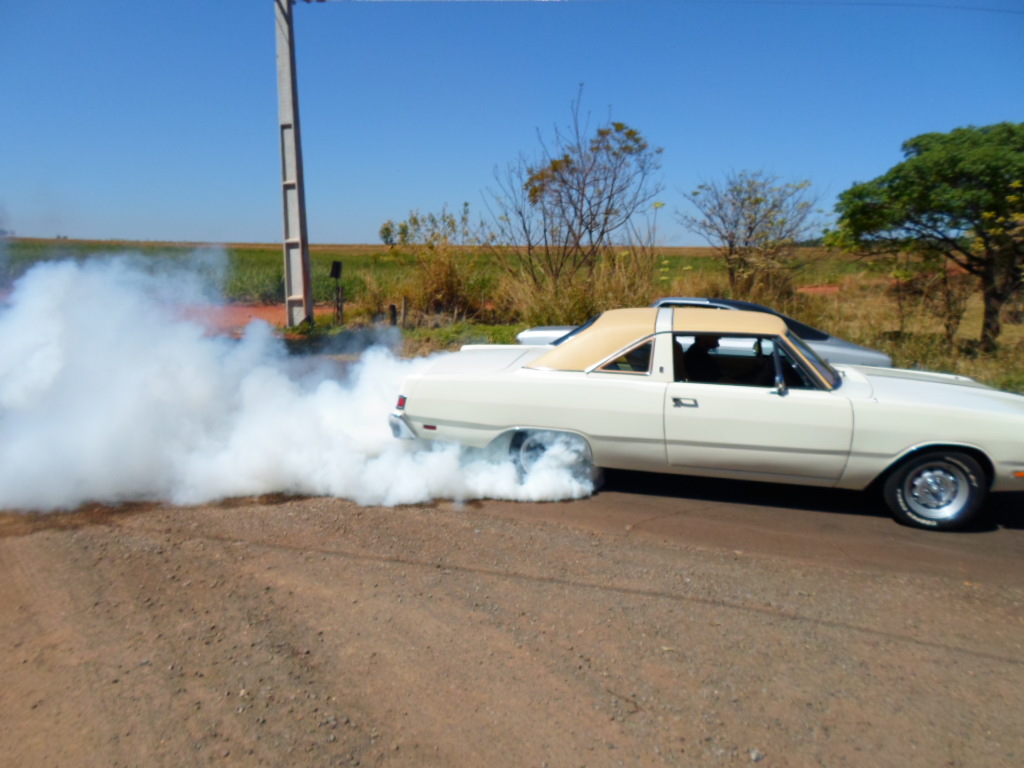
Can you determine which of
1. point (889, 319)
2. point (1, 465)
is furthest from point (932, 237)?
point (1, 465)

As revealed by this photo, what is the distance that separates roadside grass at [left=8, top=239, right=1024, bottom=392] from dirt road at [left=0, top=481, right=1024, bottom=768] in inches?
179

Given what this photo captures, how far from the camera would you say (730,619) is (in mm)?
3695

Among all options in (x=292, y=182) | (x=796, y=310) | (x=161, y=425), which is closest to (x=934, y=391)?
(x=161, y=425)

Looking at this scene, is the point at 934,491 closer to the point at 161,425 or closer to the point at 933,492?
the point at 933,492

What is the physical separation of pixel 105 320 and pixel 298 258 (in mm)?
7721

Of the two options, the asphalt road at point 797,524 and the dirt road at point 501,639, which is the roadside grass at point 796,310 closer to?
the asphalt road at point 797,524

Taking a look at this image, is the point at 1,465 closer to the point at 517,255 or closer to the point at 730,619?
the point at 730,619

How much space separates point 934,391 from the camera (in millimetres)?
5211

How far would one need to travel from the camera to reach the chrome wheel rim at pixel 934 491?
4.93 metres

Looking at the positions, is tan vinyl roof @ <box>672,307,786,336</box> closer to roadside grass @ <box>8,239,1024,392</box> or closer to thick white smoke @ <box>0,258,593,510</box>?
thick white smoke @ <box>0,258,593,510</box>

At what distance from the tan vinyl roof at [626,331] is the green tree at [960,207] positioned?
5322 millimetres

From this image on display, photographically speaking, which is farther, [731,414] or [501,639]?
[731,414]

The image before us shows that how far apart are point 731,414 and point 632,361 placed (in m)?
0.80

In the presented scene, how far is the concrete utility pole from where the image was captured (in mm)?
13312
